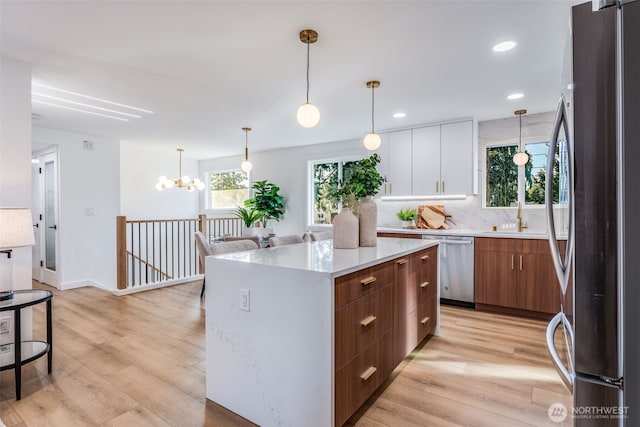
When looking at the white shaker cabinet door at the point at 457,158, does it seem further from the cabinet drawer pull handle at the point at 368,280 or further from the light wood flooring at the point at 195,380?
the cabinet drawer pull handle at the point at 368,280

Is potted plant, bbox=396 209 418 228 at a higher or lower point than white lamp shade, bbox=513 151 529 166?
lower

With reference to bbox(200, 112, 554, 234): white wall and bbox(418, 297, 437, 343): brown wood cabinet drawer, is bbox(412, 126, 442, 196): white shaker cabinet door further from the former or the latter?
bbox(418, 297, 437, 343): brown wood cabinet drawer

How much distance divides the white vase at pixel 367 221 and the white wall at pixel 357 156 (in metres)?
2.58

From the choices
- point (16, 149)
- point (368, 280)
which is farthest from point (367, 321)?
point (16, 149)

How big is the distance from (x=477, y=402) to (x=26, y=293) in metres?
3.35

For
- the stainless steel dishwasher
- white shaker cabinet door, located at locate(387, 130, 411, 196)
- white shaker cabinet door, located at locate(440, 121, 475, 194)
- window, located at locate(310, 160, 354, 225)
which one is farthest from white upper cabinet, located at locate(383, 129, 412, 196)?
window, located at locate(310, 160, 354, 225)

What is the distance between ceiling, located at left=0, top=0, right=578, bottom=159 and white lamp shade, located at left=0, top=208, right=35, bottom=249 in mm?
1282

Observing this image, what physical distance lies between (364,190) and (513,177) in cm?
293

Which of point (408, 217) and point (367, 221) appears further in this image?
point (408, 217)

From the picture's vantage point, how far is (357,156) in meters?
5.70

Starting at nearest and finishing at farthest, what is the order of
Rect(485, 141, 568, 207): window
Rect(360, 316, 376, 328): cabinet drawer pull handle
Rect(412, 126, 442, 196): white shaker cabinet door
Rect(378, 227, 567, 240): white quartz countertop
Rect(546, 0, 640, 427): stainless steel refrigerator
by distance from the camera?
1. Rect(546, 0, 640, 427): stainless steel refrigerator
2. Rect(360, 316, 376, 328): cabinet drawer pull handle
3. Rect(378, 227, 567, 240): white quartz countertop
4. Rect(485, 141, 568, 207): window
5. Rect(412, 126, 442, 196): white shaker cabinet door

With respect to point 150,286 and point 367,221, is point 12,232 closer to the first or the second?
point 367,221

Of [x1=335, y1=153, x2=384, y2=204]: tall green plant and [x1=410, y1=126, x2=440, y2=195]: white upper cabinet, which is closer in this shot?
[x1=335, y1=153, x2=384, y2=204]: tall green plant

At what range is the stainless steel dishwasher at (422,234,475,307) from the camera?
4.02 meters
